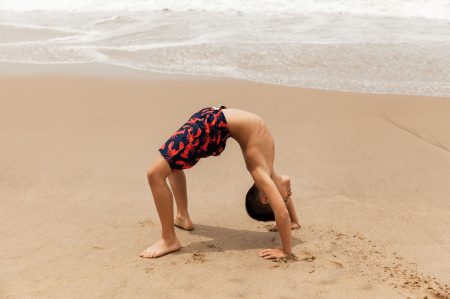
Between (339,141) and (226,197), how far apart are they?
5.06 feet

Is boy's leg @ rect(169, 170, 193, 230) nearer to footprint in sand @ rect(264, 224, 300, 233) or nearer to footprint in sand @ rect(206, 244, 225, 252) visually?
footprint in sand @ rect(206, 244, 225, 252)

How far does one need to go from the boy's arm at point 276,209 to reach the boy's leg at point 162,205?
51 centimetres

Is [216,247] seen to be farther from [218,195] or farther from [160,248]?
[218,195]

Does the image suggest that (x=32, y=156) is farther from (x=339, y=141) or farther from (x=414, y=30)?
(x=414, y=30)

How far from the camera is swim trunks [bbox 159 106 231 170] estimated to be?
378 centimetres

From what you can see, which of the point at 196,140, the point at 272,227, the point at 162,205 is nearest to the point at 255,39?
the point at 272,227

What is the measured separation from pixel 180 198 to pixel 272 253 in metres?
0.77

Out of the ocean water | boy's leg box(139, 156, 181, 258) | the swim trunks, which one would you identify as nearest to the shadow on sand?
boy's leg box(139, 156, 181, 258)

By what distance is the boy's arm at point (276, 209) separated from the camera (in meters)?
3.66

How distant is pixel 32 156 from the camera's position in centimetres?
534

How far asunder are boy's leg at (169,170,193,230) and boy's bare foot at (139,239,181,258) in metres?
0.35

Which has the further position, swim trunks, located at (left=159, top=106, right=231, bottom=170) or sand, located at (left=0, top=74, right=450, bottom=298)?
swim trunks, located at (left=159, top=106, right=231, bottom=170)

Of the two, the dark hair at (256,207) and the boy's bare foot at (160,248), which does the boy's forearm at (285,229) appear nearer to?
the dark hair at (256,207)

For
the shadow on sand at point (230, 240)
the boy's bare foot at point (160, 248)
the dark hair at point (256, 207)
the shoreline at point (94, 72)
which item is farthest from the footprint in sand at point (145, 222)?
the shoreline at point (94, 72)
